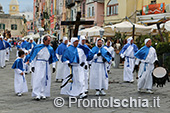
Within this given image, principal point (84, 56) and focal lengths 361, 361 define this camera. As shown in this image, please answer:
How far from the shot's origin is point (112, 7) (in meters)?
40.0

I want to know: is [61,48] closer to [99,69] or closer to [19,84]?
[99,69]

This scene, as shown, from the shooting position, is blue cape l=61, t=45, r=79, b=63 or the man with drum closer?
blue cape l=61, t=45, r=79, b=63

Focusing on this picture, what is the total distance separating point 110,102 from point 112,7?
102 feet

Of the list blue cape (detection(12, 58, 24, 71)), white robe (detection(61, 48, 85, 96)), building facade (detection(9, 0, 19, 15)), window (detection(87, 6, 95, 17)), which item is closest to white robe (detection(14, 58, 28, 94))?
blue cape (detection(12, 58, 24, 71))

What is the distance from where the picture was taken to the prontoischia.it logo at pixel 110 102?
29.6 ft

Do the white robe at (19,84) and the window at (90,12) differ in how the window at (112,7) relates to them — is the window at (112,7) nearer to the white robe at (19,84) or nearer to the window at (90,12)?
the window at (90,12)

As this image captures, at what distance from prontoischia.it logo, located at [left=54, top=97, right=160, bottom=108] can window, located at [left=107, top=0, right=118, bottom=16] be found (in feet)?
96.2

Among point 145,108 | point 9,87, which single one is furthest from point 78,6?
point 145,108

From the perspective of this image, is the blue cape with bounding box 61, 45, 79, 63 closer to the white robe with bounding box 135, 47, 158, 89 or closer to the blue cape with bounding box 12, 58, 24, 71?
the blue cape with bounding box 12, 58, 24, 71

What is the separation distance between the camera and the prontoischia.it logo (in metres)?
9.02

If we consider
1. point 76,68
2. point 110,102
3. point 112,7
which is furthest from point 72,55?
point 112,7

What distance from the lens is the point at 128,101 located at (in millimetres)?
9641

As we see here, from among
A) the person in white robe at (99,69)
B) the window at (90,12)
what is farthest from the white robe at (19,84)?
the window at (90,12)

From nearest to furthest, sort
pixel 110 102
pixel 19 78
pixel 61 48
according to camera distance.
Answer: pixel 110 102
pixel 19 78
pixel 61 48
